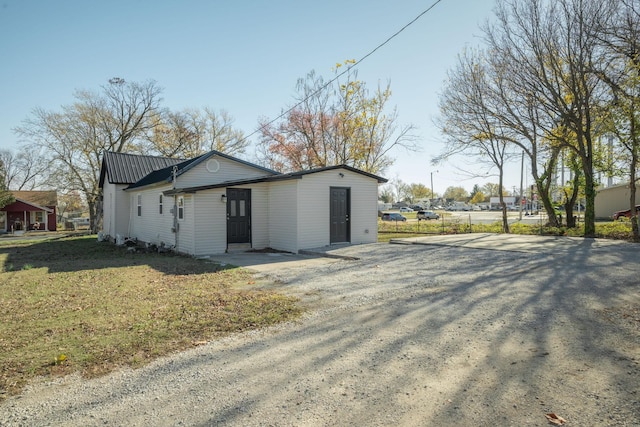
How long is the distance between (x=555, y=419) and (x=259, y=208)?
11652mm

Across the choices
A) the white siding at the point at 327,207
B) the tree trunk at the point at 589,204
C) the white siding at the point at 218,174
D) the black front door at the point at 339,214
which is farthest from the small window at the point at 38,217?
the tree trunk at the point at 589,204

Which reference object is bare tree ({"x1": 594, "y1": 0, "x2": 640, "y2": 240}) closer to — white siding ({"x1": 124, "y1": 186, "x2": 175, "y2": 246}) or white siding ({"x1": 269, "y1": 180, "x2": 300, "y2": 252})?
white siding ({"x1": 269, "y1": 180, "x2": 300, "y2": 252})

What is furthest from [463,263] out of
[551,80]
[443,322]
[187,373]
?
[551,80]

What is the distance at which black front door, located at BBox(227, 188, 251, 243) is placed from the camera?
42.5ft

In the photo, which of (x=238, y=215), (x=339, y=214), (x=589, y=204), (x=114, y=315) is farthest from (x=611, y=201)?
(x=114, y=315)

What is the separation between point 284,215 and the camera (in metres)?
12.8

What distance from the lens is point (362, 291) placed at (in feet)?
21.3

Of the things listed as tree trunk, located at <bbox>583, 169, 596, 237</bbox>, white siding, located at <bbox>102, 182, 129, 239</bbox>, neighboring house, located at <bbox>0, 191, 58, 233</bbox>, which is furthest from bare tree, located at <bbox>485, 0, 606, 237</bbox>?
neighboring house, located at <bbox>0, 191, 58, 233</bbox>

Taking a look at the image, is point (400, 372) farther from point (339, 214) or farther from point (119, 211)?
point (119, 211)

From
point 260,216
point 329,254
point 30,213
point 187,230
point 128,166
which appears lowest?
point 329,254

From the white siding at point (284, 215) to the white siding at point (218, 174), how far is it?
6.58ft

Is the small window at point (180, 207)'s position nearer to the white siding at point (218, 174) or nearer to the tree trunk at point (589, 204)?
the white siding at point (218, 174)

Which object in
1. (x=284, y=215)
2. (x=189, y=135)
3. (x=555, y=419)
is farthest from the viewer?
(x=189, y=135)

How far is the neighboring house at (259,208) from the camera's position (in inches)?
483
